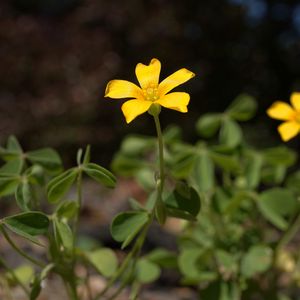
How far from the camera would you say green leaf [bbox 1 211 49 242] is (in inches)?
44.5

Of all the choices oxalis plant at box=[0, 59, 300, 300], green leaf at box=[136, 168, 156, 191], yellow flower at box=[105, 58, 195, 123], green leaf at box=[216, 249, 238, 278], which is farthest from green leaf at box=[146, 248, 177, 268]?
yellow flower at box=[105, 58, 195, 123]

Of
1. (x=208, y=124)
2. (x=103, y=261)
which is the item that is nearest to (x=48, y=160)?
(x=103, y=261)

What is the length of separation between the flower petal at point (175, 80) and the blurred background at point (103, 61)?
2.91m

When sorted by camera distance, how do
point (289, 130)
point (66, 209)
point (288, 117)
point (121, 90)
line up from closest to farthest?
A: point (121, 90) < point (66, 209) < point (289, 130) < point (288, 117)

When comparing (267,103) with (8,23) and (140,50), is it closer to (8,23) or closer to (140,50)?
(140,50)

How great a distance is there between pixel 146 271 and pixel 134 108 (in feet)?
2.42

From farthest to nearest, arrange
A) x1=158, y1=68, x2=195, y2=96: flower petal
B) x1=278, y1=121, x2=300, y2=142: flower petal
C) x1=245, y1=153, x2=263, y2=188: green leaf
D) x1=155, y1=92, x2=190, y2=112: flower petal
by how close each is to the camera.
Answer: x1=245, y1=153, x2=263, y2=188: green leaf → x1=278, y1=121, x2=300, y2=142: flower petal → x1=158, y1=68, x2=195, y2=96: flower petal → x1=155, y1=92, x2=190, y2=112: flower petal

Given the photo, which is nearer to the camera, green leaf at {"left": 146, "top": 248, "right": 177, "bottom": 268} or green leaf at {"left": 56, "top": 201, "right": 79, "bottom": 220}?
green leaf at {"left": 56, "top": 201, "right": 79, "bottom": 220}

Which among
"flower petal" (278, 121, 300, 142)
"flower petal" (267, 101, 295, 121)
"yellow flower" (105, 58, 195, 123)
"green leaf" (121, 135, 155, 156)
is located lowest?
"green leaf" (121, 135, 155, 156)

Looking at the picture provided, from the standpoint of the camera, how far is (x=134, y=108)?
3.53 ft

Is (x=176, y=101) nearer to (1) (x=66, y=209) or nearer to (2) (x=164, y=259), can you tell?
(1) (x=66, y=209)

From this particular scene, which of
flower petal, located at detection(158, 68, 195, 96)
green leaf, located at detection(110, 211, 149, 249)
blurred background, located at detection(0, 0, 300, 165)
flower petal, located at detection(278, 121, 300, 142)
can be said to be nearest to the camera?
flower petal, located at detection(158, 68, 195, 96)

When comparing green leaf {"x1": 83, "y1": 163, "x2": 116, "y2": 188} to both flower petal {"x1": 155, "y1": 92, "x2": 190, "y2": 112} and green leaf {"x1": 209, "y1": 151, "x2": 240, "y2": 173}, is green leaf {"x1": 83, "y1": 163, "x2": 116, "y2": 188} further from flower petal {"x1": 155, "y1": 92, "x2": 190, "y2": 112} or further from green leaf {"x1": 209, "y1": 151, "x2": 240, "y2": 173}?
green leaf {"x1": 209, "y1": 151, "x2": 240, "y2": 173}

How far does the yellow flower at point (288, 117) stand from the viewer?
1.37m
